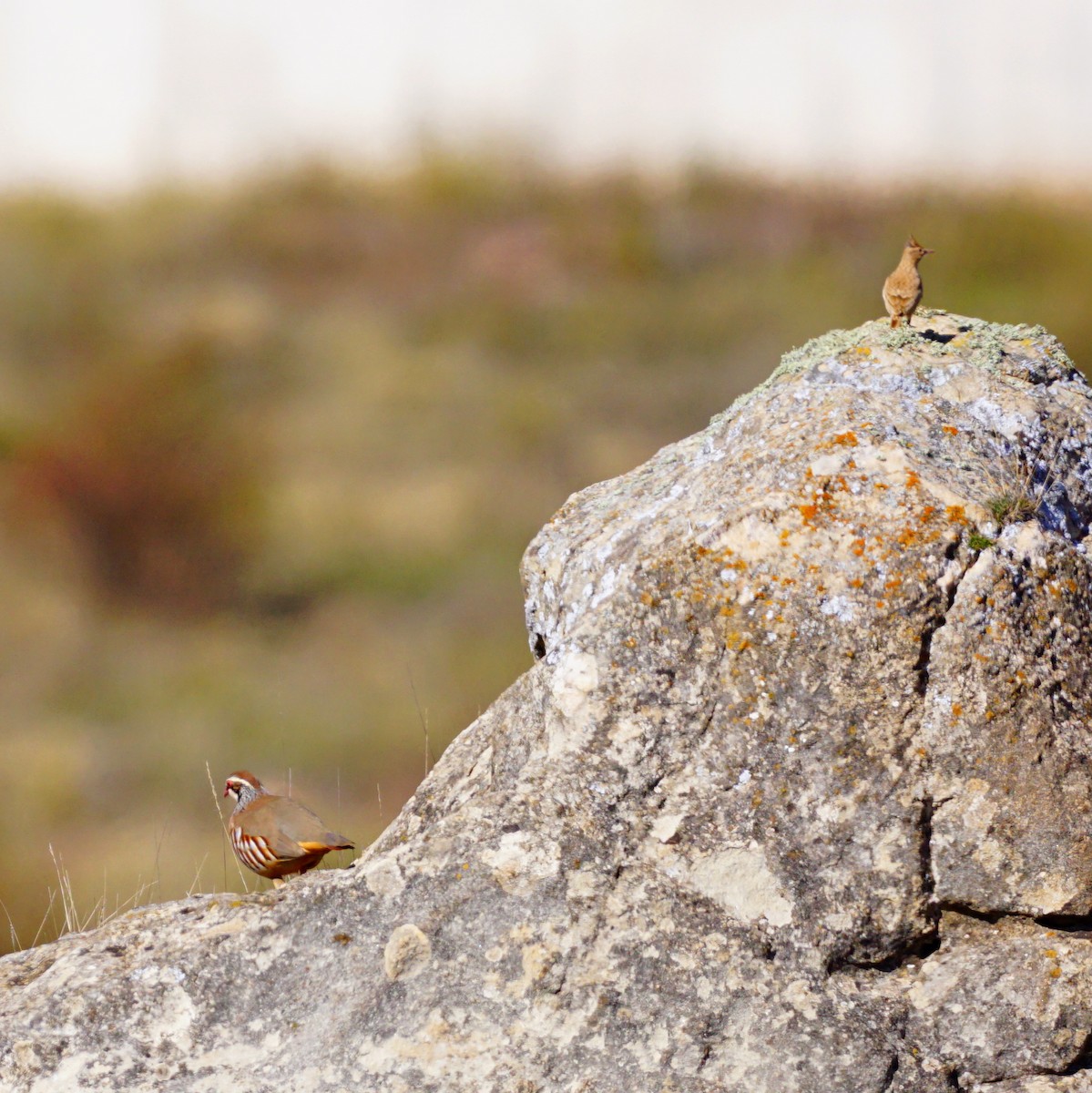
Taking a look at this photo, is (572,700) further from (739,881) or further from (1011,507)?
(1011,507)

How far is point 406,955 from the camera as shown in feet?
11.5

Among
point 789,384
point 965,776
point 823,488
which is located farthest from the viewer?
point 789,384

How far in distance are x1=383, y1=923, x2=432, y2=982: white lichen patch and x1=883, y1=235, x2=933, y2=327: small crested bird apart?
320 centimetres

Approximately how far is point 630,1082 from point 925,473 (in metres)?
2.30

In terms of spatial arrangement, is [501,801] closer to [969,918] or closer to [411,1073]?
[411,1073]

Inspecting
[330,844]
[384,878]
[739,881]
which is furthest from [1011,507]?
[330,844]

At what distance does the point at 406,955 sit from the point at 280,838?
3.55 ft

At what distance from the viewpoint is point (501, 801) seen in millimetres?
3760

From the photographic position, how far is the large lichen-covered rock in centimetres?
343

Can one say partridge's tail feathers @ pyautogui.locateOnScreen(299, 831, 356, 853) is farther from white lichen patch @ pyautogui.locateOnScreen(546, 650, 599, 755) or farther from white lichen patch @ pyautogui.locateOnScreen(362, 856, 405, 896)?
white lichen patch @ pyautogui.locateOnScreen(546, 650, 599, 755)

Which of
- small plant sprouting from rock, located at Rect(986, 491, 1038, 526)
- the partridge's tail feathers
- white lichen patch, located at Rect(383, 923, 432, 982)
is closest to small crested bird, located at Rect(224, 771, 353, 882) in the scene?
the partridge's tail feathers

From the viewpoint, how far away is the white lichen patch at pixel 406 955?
351 cm

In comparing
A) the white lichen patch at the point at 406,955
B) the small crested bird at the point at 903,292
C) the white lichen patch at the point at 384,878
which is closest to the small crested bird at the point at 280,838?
the white lichen patch at the point at 384,878

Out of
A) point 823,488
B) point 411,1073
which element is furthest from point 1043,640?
point 411,1073
